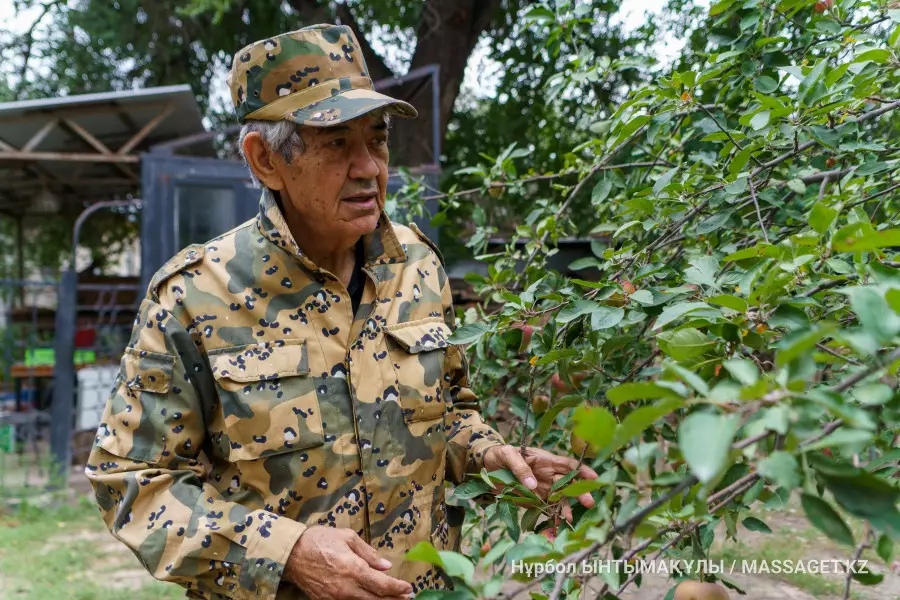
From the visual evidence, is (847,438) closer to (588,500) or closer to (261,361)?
(588,500)

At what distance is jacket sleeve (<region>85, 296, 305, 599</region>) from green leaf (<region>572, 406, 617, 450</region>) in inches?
37.0

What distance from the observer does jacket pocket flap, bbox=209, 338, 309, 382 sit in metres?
1.53

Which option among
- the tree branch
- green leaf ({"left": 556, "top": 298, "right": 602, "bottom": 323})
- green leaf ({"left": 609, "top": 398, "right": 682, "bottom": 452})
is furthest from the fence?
green leaf ({"left": 609, "top": 398, "right": 682, "bottom": 452})

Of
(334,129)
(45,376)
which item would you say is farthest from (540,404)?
(45,376)

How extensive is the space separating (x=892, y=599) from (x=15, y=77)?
10.1 m

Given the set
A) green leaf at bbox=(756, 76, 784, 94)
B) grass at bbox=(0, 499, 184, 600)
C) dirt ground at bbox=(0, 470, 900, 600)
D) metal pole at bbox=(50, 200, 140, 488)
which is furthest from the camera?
metal pole at bbox=(50, 200, 140, 488)

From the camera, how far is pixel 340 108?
5.20ft

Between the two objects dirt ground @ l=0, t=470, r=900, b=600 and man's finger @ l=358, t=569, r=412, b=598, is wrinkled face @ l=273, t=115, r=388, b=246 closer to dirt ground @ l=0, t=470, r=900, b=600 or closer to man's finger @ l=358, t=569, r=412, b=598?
man's finger @ l=358, t=569, r=412, b=598


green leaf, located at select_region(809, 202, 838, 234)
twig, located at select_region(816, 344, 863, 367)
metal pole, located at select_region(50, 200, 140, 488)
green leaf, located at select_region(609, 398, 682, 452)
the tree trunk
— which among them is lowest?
metal pole, located at select_region(50, 200, 140, 488)

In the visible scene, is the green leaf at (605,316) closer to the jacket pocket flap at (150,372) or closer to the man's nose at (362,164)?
the man's nose at (362,164)

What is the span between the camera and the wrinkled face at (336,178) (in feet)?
5.30

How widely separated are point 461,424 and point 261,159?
82cm

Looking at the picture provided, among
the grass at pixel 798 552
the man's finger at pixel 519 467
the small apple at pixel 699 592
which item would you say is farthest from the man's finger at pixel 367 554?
the grass at pixel 798 552

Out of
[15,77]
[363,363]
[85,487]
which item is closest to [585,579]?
[363,363]
